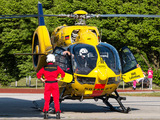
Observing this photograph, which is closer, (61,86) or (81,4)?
(61,86)

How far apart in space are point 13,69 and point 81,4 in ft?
30.3

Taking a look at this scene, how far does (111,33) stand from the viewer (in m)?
28.2

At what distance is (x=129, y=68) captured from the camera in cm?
1127

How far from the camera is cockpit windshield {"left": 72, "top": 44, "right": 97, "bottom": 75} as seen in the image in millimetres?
10213

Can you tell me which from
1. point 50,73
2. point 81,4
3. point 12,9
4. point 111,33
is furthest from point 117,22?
point 50,73

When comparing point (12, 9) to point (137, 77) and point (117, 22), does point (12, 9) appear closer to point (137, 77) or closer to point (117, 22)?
point (117, 22)

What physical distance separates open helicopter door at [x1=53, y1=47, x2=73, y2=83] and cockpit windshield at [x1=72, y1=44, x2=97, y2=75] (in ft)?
0.74

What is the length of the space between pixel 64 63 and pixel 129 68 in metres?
2.46

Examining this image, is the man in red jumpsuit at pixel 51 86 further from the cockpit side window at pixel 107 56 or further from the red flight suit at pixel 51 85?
the cockpit side window at pixel 107 56

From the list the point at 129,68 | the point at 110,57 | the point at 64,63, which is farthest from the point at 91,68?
Result: the point at 129,68

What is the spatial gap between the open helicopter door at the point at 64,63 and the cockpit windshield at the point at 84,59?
227 mm


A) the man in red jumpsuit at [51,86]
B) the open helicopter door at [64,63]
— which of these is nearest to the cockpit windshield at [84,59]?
the open helicopter door at [64,63]

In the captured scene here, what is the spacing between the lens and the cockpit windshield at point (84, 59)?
10.2 m

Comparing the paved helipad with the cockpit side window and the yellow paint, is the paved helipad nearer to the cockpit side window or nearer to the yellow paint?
the yellow paint
